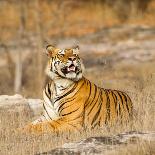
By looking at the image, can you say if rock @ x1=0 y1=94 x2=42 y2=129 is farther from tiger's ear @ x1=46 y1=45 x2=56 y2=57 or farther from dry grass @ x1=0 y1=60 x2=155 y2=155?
tiger's ear @ x1=46 y1=45 x2=56 y2=57

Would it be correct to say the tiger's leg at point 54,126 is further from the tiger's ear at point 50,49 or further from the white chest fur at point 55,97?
the tiger's ear at point 50,49

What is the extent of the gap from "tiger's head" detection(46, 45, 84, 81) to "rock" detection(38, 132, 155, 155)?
227 cm

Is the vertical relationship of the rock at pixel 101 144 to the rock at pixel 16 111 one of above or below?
below

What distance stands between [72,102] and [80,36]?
20727mm

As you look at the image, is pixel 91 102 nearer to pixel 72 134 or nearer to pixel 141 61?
pixel 72 134

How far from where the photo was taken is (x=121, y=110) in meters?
11.2

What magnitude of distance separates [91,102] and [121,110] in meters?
0.52

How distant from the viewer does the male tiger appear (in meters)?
10.6

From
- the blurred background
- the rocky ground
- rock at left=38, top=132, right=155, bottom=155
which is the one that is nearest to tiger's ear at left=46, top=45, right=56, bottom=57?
the rocky ground

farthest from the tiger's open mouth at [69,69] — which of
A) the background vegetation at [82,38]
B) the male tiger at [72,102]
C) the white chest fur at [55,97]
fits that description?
the background vegetation at [82,38]

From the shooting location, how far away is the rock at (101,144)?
26.6ft

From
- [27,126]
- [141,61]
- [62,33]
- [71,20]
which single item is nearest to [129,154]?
[27,126]

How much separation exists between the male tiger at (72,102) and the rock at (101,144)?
192 cm

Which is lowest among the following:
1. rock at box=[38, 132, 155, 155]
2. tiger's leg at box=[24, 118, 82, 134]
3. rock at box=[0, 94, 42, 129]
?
rock at box=[38, 132, 155, 155]
